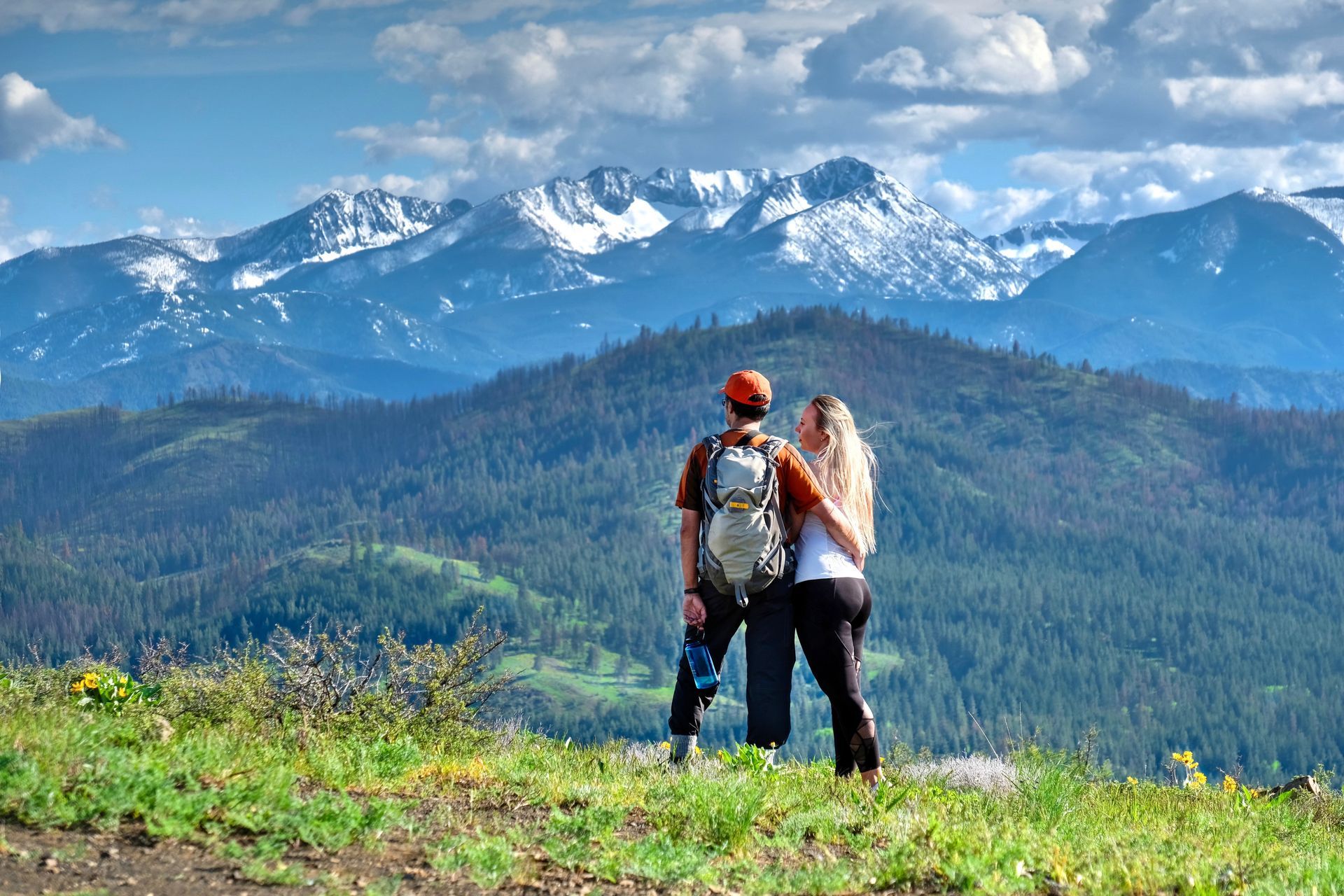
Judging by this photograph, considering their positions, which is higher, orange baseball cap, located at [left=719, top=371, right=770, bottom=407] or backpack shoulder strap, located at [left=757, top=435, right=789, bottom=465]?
orange baseball cap, located at [left=719, top=371, right=770, bottom=407]

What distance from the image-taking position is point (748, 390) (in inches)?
433

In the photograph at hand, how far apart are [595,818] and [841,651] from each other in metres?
2.48

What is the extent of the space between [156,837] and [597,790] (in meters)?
3.09

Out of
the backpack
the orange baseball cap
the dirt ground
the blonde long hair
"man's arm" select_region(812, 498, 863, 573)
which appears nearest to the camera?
the dirt ground

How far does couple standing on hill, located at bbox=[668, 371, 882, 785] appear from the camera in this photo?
10.8m

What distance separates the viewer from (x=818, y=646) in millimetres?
10789

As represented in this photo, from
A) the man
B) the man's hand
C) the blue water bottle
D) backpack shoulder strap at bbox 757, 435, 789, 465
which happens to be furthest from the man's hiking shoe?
backpack shoulder strap at bbox 757, 435, 789, 465

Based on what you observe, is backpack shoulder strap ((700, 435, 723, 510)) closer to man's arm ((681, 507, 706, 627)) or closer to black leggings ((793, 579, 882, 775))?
man's arm ((681, 507, 706, 627))

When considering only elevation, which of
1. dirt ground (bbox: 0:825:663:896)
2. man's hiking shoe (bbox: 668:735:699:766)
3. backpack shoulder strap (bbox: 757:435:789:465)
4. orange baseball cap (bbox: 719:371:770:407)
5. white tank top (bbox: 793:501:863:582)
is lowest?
man's hiking shoe (bbox: 668:735:699:766)

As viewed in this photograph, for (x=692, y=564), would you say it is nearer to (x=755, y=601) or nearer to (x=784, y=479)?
(x=755, y=601)

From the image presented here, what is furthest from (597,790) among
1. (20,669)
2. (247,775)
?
(20,669)

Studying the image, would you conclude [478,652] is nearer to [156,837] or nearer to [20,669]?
[20,669]

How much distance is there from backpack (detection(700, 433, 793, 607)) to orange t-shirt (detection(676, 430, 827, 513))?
0.05m

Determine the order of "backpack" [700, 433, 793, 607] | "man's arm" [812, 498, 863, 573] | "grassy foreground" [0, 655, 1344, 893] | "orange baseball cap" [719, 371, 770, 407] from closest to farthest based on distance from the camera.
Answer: "grassy foreground" [0, 655, 1344, 893]
"backpack" [700, 433, 793, 607]
"man's arm" [812, 498, 863, 573]
"orange baseball cap" [719, 371, 770, 407]
